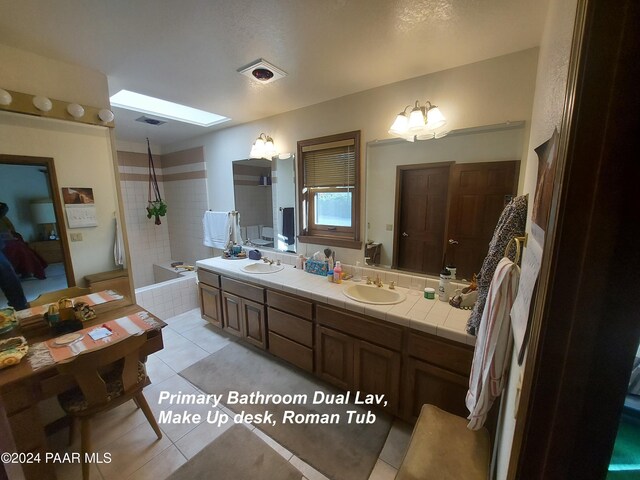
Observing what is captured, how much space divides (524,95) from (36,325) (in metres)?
3.27

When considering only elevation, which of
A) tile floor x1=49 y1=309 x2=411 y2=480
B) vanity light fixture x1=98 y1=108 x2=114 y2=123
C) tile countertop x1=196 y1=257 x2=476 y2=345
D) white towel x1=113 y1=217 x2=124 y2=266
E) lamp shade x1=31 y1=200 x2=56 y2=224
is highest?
vanity light fixture x1=98 y1=108 x2=114 y2=123

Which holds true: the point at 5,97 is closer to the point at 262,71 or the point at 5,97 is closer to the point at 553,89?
the point at 262,71

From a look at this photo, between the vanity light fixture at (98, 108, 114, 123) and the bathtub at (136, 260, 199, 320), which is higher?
the vanity light fixture at (98, 108, 114, 123)

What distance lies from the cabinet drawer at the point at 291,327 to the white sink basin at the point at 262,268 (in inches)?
20.0

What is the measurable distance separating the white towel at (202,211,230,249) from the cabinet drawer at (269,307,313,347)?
1.36 metres

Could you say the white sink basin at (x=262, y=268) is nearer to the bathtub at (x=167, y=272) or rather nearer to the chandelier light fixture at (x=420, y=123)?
the bathtub at (x=167, y=272)

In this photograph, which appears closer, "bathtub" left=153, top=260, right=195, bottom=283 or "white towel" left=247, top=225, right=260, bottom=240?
"white towel" left=247, top=225, right=260, bottom=240

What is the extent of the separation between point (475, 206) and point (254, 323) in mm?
2095

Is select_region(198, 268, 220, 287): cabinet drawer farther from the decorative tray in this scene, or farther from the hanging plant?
the hanging plant

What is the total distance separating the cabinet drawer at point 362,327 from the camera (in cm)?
159

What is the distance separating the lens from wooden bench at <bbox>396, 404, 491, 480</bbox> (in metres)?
1.01

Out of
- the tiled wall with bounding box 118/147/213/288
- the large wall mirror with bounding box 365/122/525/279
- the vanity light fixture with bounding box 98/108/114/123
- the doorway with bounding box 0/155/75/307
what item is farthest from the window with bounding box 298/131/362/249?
the doorway with bounding box 0/155/75/307

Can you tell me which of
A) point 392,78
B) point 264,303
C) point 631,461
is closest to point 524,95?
point 392,78

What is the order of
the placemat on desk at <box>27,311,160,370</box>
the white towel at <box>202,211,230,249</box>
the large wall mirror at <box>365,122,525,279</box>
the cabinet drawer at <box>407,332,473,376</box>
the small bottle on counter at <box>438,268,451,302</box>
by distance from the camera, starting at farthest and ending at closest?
1. the white towel at <box>202,211,230,249</box>
2. the small bottle on counter at <box>438,268,451,302</box>
3. the large wall mirror at <box>365,122,525,279</box>
4. the cabinet drawer at <box>407,332,473,376</box>
5. the placemat on desk at <box>27,311,160,370</box>
